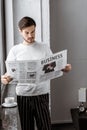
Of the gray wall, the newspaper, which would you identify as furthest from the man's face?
the gray wall

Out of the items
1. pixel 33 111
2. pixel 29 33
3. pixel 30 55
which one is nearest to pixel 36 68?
pixel 30 55

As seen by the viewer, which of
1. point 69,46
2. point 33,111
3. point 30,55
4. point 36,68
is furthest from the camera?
point 69,46

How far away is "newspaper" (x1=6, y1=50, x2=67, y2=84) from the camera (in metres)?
1.89

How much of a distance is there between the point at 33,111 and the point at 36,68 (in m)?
0.41

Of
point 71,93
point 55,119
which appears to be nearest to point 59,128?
point 55,119

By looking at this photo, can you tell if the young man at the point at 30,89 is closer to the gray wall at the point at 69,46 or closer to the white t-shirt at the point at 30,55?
the white t-shirt at the point at 30,55

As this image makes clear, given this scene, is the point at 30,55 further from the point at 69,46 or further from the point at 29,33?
the point at 69,46

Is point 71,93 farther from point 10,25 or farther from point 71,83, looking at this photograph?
point 10,25

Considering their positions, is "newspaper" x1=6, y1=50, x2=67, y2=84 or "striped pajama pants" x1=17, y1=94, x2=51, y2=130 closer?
"newspaper" x1=6, y1=50, x2=67, y2=84

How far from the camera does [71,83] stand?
123 inches

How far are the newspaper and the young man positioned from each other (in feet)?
0.25

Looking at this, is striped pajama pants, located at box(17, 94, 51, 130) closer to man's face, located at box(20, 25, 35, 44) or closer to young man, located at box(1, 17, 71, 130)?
young man, located at box(1, 17, 71, 130)

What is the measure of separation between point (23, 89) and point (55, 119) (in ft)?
3.95

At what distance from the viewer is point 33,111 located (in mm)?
2148
